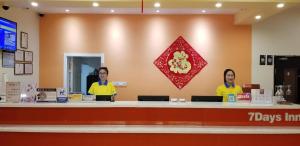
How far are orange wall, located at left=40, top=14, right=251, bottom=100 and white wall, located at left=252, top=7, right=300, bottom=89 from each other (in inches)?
7.4

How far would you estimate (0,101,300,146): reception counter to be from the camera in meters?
2.98

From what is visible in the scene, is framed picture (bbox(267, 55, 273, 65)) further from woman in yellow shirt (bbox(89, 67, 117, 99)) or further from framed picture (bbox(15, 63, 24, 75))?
framed picture (bbox(15, 63, 24, 75))

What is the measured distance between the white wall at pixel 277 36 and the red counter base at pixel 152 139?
3999 millimetres

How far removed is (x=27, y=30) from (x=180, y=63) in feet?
11.4

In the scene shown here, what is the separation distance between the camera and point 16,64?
553cm

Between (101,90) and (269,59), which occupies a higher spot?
(269,59)

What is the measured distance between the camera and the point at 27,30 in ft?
19.9

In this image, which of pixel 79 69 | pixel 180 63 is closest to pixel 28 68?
pixel 79 69

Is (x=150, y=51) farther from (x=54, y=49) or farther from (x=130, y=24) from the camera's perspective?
(x=54, y=49)

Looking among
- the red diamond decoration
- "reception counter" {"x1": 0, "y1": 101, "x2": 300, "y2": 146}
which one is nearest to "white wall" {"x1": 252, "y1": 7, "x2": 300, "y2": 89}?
the red diamond decoration

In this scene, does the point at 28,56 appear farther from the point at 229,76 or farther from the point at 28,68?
the point at 229,76

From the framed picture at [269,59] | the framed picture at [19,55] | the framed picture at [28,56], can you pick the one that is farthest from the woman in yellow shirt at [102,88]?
the framed picture at [269,59]

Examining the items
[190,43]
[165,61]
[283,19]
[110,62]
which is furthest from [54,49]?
[283,19]

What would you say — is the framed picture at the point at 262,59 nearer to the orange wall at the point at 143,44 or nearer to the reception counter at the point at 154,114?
the orange wall at the point at 143,44
